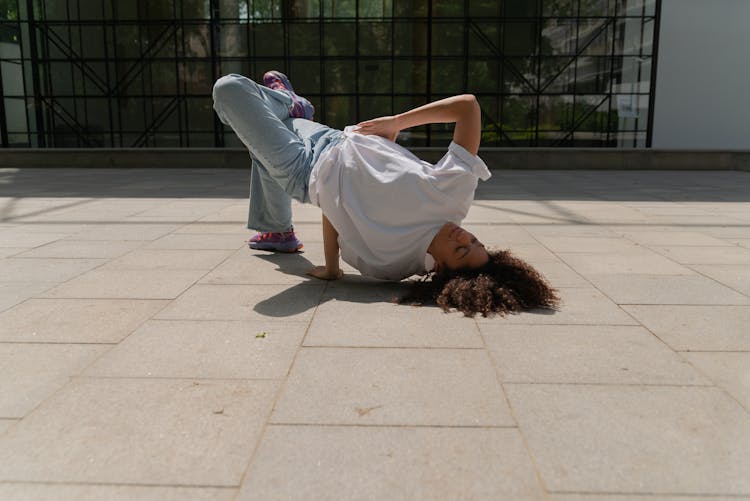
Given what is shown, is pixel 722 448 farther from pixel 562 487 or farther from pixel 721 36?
pixel 721 36

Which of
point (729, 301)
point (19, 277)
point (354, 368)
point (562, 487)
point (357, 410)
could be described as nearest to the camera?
point (562, 487)

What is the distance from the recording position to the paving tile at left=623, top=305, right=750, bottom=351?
3.08 meters

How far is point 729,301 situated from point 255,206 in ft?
11.0

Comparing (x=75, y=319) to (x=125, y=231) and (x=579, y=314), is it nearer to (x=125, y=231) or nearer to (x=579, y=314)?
(x=579, y=314)

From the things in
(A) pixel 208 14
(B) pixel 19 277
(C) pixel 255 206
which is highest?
(A) pixel 208 14

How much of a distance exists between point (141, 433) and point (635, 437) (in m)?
1.63

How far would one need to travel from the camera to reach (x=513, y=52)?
1802 centimetres

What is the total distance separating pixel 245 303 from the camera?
12.2ft

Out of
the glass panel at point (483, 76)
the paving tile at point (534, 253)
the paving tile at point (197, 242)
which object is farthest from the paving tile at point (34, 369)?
the glass panel at point (483, 76)

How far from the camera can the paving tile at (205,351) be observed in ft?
8.80

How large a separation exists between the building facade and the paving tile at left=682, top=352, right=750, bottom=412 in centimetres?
1509

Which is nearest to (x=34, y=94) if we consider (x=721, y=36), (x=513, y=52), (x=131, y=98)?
(x=131, y=98)

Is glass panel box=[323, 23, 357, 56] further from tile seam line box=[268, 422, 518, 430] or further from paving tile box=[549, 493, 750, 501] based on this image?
paving tile box=[549, 493, 750, 501]

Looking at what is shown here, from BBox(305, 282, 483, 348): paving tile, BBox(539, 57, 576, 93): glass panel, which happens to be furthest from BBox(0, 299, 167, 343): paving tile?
BBox(539, 57, 576, 93): glass panel
